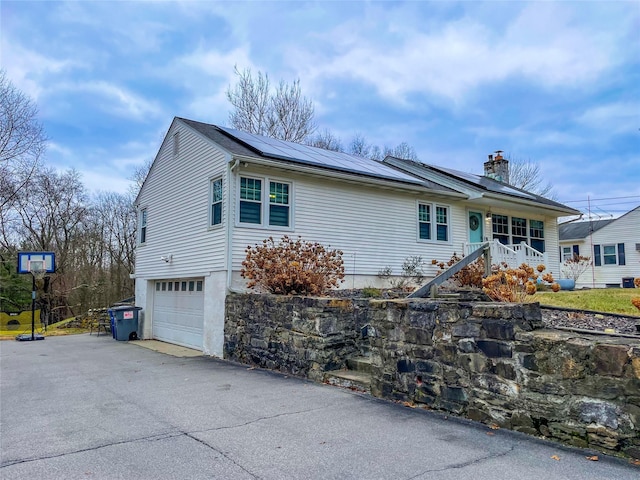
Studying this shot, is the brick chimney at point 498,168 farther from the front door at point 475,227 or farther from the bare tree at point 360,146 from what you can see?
the bare tree at point 360,146

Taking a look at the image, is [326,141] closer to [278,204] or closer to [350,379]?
[278,204]

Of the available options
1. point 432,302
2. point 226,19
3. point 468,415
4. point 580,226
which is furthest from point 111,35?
point 580,226

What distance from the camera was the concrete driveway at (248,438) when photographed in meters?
3.24

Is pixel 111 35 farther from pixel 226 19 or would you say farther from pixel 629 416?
pixel 629 416

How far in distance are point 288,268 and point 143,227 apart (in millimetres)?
8267

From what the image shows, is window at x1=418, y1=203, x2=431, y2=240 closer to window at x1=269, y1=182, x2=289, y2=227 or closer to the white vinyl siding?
window at x1=269, y1=182, x2=289, y2=227

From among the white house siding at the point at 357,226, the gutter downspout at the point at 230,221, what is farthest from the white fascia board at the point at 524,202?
the gutter downspout at the point at 230,221

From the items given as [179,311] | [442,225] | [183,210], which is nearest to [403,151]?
[442,225]

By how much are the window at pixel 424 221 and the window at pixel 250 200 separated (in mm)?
5412

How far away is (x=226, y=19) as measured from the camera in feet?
37.0

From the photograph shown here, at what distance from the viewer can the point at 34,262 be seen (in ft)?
48.2

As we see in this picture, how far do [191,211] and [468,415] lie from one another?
905 cm

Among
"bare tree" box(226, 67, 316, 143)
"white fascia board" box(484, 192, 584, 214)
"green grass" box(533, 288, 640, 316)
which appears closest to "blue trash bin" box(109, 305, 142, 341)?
"green grass" box(533, 288, 640, 316)

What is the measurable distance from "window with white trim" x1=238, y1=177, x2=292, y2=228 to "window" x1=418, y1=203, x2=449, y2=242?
4.69 m
